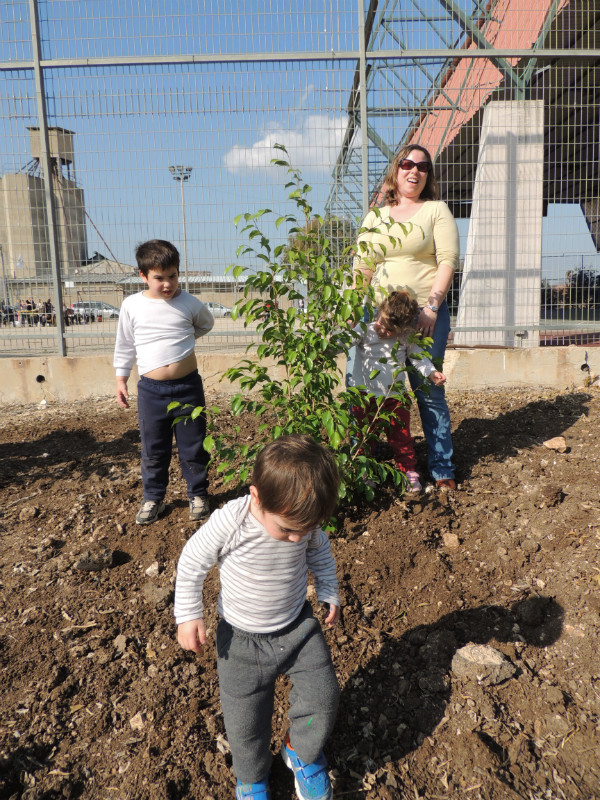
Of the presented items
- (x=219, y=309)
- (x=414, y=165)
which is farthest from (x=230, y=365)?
(x=414, y=165)

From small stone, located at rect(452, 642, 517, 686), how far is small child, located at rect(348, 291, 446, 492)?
107 centimetres

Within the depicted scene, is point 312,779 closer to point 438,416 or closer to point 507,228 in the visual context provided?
point 438,416

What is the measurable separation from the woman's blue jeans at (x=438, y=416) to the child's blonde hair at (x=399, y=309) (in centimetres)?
33

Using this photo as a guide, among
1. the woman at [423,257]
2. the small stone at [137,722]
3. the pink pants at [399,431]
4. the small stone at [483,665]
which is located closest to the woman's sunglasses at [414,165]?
the woman at [423,257]

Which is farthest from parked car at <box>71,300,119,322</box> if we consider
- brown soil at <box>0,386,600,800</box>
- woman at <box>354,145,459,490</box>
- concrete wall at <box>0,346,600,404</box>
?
woman at <box>354,145,459,490</box>

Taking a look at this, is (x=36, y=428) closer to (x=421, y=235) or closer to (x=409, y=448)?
(x=409, y=448)

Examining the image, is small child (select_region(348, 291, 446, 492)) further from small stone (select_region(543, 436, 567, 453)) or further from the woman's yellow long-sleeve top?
small stone (select_region(543, 436, 567, 453))

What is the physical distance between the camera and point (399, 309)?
2.83 m

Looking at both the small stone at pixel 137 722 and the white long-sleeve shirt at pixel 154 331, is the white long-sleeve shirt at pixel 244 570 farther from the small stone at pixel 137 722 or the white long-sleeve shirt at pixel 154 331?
the white long-sleeve shirt at pixel 154 331

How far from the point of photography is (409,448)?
10.4ft

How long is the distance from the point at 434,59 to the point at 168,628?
16.9ft

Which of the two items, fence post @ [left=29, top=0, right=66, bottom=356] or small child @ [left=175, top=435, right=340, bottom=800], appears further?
fence post @ [left=29, top=0, right=66, bottom=356]

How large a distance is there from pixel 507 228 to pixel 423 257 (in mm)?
3158

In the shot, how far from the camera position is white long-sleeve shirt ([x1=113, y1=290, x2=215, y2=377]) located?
2955mm
